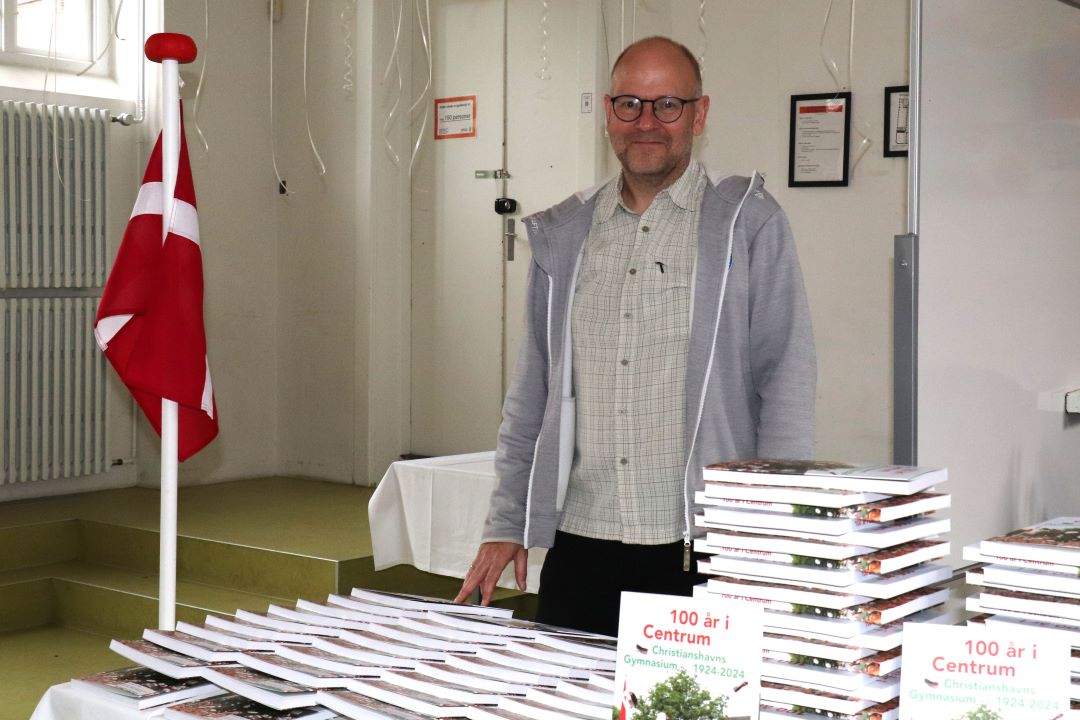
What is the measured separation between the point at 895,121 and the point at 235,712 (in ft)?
13.4

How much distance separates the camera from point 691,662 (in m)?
1.13

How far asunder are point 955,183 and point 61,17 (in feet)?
16.8

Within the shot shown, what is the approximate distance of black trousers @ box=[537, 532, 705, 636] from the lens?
1.95 metres

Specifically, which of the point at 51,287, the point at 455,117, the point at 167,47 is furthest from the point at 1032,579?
the point at 51,287

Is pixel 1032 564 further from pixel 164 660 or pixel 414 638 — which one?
pixel 164 660

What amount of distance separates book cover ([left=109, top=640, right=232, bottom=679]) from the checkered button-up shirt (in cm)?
72

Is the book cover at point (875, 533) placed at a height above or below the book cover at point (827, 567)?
above

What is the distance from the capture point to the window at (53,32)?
19.2ft

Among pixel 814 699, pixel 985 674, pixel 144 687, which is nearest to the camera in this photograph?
pixel 985 674

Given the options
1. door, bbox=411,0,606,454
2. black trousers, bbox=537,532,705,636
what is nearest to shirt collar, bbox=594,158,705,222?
black trousers, bbox=537,532,705,636

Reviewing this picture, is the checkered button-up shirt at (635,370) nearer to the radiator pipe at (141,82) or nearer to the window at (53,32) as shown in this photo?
the window at (53,32)

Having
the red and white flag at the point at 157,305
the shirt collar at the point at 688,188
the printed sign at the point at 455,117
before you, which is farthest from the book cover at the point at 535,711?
the printed sign at the point at 455,117

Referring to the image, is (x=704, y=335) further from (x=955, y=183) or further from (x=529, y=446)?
(x=955, y=183)

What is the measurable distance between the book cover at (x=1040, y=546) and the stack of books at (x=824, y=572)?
79 mm
